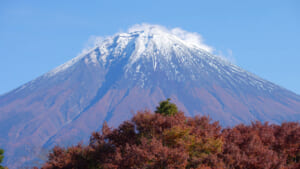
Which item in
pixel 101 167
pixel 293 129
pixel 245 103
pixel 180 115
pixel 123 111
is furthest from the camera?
pixel 245 103

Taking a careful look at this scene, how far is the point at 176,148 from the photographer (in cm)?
1711

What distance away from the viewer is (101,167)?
61.9 ft

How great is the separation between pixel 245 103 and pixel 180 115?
175 m

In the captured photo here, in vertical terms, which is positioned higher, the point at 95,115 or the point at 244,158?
the point at 95,115

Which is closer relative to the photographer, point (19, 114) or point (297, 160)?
point (297, 160)

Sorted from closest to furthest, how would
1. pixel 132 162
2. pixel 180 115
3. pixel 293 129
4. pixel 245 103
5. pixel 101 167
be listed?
pixel 132 162
pixel 101 167
pixel 180 115
pixel 293 129
pixel 245 103

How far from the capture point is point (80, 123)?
175500mm

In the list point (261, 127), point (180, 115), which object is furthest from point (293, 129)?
point (180, 115)

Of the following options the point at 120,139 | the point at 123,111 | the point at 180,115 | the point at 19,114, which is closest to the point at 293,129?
the point at 180,115

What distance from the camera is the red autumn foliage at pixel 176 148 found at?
1680 cm

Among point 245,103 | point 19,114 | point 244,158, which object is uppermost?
point 19,114

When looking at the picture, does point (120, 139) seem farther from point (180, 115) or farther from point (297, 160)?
point (297, 160)

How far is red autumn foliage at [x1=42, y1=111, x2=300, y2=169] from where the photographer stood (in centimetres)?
1680

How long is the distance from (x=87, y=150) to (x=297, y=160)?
32.0ft
